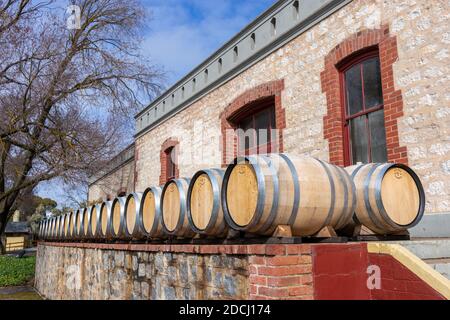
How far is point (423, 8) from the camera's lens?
537 cm

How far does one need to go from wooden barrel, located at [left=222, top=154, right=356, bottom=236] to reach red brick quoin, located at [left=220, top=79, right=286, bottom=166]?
4.27 metres

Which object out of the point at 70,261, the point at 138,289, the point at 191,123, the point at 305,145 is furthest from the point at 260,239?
the point at 191,123

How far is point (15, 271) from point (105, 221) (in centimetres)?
842

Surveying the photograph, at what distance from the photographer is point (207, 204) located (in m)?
3.94

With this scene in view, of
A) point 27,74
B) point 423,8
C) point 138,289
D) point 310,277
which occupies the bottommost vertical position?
point 138,289

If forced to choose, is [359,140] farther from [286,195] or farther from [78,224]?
[78,224]

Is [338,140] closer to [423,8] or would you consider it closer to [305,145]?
[305,145]

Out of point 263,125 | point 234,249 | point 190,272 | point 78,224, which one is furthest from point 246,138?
point 234,249

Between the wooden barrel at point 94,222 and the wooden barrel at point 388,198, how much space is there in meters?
4.54

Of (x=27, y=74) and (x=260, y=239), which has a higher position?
(x=27, y=74)

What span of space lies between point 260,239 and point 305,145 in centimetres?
396

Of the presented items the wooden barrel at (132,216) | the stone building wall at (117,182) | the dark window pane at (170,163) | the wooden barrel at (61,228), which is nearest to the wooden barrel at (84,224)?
the wooden barrel at (61,228)

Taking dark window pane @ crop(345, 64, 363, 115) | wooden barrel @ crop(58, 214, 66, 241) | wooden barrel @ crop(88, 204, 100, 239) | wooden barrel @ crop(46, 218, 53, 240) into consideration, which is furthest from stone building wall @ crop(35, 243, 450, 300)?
wooden barrel @ crop(46, 218, 53, 240)
